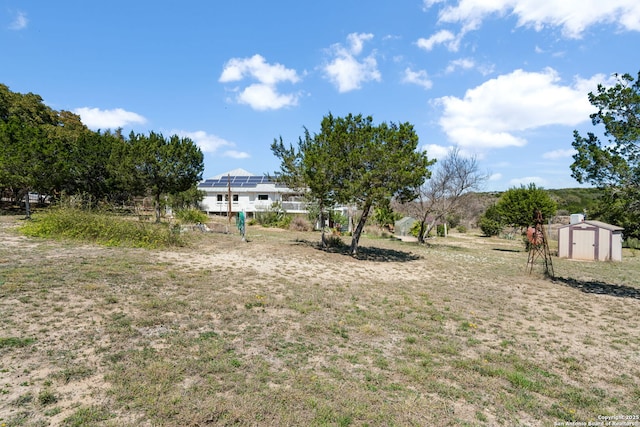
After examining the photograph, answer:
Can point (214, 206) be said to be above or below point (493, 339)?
above

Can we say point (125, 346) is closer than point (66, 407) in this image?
No

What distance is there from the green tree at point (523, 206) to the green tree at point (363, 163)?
48.9 ft

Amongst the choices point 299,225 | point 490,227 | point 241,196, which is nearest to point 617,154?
point 299,225

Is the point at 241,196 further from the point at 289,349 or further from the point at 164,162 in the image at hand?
the point at 289,349

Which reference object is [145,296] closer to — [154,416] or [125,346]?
[125,346]

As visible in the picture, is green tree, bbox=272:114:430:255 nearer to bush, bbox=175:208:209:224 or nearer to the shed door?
the shed door

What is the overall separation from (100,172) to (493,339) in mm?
27247

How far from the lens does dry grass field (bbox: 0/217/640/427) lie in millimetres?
3793

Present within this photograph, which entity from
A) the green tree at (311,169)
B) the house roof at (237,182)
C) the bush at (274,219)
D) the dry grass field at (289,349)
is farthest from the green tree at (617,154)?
the house roof at (237,182)

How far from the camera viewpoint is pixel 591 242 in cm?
1914

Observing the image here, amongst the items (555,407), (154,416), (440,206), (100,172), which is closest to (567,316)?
(555,407)

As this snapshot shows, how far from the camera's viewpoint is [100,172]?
82.6 feet

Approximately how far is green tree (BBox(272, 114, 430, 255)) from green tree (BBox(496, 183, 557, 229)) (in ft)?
48.9

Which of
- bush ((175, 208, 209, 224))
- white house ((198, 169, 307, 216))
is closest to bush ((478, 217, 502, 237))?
white house ((198, 169, 307, 216))
